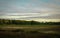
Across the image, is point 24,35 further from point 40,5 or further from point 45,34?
point 40,5

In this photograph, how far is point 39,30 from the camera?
1564 mm

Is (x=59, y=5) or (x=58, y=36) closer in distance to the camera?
(x=58, y=36)

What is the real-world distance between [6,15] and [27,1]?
274 millimetres

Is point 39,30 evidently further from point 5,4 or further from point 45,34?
point 5,4

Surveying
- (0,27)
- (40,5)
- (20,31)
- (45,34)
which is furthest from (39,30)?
(0,27)

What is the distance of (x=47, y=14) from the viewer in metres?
1.71

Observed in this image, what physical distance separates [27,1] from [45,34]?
16.2 inches

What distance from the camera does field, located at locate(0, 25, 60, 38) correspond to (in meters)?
1.52

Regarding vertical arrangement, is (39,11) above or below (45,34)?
above

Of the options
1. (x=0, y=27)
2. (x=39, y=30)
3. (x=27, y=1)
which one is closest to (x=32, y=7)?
(x=27, y=1)

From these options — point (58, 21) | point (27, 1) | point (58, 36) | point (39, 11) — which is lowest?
point (58, 36)

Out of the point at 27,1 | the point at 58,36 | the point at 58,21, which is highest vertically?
the point at 27,1

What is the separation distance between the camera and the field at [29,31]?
1524 millimetres

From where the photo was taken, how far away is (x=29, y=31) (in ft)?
5.09
